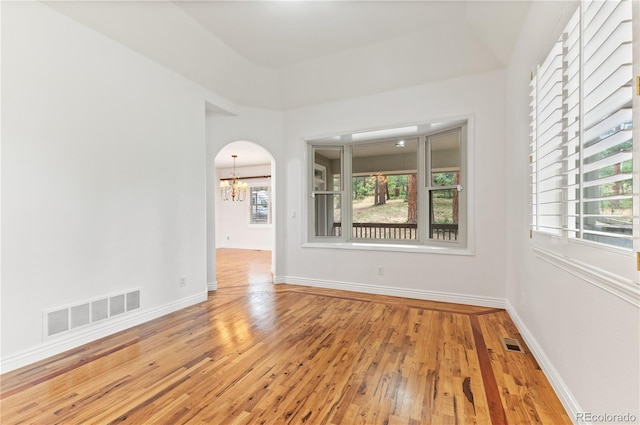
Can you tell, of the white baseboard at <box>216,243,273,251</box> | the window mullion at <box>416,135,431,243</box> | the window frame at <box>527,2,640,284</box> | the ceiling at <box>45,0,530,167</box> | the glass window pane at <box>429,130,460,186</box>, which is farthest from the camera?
the white baseboard at <box>216,243,273,251</box>

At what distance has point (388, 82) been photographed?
3.75 meters

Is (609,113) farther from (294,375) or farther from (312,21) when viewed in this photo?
(312,21)

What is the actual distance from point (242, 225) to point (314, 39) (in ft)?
22.9

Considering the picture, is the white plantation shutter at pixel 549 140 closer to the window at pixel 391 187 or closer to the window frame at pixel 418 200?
the window frame at pixel 418 200

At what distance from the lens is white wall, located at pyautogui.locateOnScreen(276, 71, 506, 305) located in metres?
3.34

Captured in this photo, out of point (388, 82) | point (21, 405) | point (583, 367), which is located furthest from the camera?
point (388, 82)

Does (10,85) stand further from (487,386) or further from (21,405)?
(487,386)

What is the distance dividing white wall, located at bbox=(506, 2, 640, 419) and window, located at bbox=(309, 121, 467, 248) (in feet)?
2.55

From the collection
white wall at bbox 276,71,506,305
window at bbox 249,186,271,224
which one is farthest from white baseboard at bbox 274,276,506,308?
window at bbox 249,186,271,224

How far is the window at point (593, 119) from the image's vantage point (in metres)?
1.16

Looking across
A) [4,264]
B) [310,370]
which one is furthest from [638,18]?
[4,264]

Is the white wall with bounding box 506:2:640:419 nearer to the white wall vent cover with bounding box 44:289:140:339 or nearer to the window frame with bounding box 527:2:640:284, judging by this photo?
the window frame with bounding box 527:2:640:284

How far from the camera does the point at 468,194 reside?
11.5ft

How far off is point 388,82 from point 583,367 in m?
3.45
